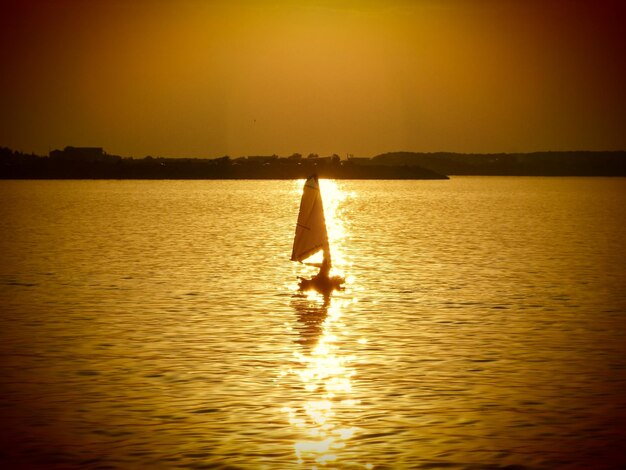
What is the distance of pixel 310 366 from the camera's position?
84.6 feet

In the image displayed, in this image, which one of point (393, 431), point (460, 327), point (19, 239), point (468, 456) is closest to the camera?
point (468, 456)

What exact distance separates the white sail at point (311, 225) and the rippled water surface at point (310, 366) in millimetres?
2088

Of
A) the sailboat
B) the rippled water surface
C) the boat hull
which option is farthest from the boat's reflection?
the sailboat

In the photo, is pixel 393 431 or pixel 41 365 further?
pixel 41 365

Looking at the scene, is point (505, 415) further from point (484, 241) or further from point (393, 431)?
point (484, 241)

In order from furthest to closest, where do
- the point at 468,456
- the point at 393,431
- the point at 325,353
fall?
1. the point at 325,353
2. the point at 393,431
3. the point at 468,456

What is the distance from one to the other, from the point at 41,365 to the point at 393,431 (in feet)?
35.3

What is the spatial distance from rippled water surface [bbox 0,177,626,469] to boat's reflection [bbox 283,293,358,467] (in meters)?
0.07

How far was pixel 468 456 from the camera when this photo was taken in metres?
17.8

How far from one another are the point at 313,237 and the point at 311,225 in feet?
1.69

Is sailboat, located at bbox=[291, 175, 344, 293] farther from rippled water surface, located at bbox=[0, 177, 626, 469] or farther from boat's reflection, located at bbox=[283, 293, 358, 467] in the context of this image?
boat's reflection, located at bbox=[283, 293, 358, 467]

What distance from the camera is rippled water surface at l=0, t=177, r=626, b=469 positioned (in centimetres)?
1836

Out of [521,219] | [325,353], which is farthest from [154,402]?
[521,219]

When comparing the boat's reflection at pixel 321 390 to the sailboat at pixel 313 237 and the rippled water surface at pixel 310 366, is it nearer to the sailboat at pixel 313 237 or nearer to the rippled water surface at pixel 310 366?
the rippled water surface at pixel 310 366
